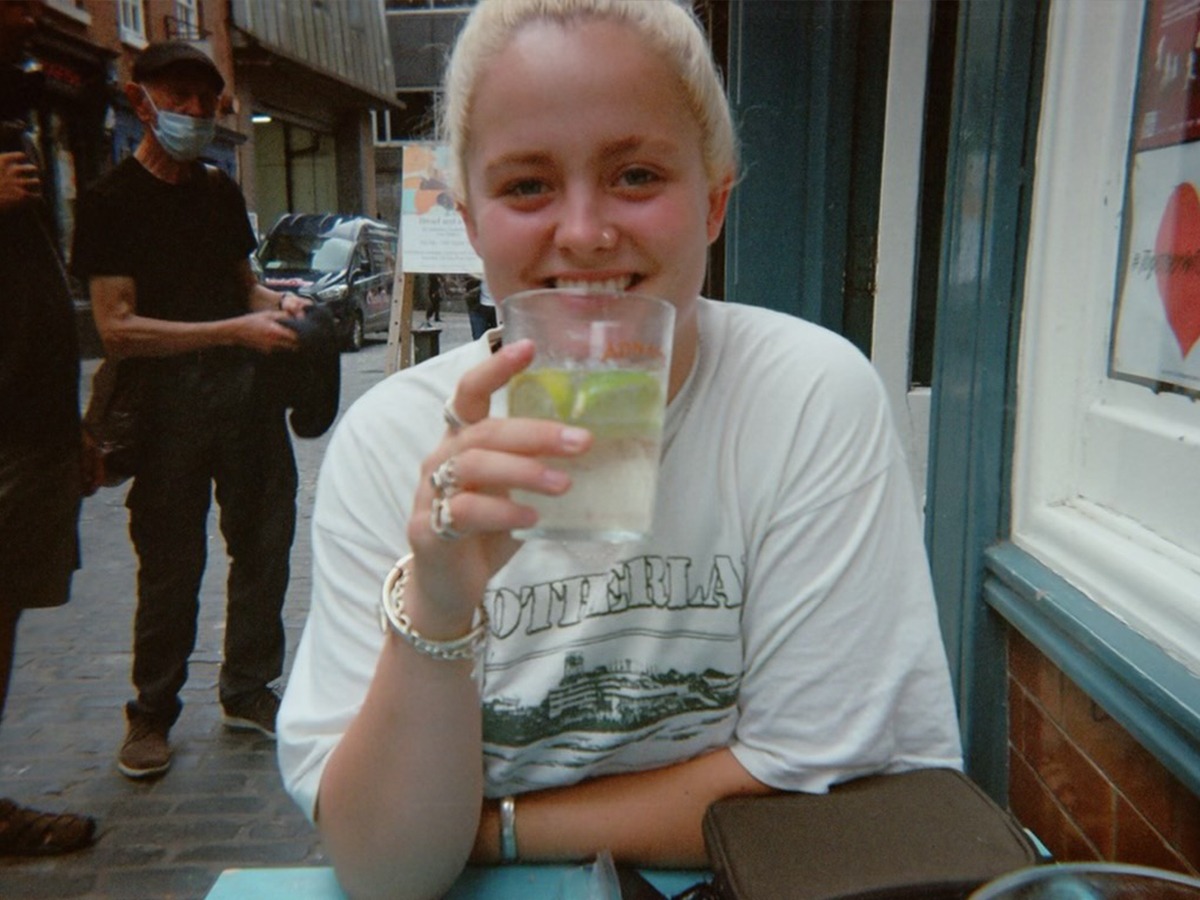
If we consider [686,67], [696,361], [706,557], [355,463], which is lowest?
[706,557]

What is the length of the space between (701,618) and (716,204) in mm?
586

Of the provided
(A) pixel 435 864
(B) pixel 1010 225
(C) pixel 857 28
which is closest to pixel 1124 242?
(B) pixel 1010 225

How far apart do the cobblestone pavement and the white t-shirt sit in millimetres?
1754

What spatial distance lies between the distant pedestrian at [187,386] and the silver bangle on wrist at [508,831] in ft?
7.61

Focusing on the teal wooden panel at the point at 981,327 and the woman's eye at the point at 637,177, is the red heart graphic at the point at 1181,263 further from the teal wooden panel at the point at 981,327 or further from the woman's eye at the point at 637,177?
the woman's eye at the point at 637,177

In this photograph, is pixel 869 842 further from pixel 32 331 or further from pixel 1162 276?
pixel 32 331

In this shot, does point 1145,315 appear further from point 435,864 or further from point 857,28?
point 857,28

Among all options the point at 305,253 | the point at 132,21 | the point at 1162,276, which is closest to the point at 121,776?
the point at 1162,276

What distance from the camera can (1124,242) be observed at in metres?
1.84

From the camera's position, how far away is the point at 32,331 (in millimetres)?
2838

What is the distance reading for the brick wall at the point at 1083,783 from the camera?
59.9 inches

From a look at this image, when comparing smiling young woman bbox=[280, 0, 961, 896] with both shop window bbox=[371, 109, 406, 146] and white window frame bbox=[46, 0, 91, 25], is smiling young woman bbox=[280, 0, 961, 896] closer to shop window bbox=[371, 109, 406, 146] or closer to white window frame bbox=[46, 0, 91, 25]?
white window frame bbox=[46, 0, 91, 25]

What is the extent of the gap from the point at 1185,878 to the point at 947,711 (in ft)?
1.53

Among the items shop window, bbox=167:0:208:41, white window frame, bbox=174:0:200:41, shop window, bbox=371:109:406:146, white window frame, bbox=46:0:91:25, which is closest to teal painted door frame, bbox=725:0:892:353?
white window frame, bbox=46:0:91:25
